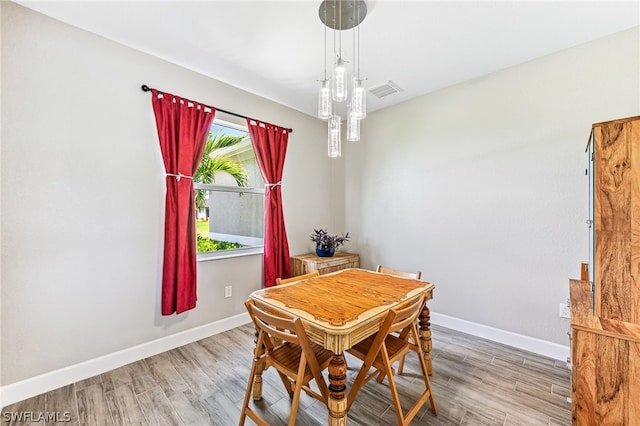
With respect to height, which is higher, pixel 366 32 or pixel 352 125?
pixel 366 32

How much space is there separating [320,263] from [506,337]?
1944 mm

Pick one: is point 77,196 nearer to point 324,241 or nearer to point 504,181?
point 324,241

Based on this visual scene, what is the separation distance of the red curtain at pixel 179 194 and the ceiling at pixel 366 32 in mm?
479

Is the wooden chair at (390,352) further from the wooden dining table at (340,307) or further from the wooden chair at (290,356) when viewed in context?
the wooden chair at (290,356)

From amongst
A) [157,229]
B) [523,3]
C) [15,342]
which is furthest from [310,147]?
[15,342]

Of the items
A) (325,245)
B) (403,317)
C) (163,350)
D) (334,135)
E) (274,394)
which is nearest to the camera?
(403,317)

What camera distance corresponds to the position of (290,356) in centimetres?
149

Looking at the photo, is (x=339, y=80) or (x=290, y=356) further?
(x=339, y=80)

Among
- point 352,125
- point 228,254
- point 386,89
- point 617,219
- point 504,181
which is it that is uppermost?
point 386,89

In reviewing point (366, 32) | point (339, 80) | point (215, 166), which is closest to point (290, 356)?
point (339, 80)

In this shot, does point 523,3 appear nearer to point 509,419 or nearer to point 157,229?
point 509,419

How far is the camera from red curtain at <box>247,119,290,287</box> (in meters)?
3.01

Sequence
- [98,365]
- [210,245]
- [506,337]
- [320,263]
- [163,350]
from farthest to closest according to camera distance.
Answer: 1. [320,263]
2. [210,245]
3. [506,337]
4. [163,350]
5. [98,365]

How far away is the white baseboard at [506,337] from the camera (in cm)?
219
